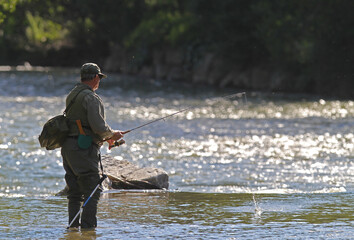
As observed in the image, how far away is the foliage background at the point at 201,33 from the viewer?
34875 millimetres

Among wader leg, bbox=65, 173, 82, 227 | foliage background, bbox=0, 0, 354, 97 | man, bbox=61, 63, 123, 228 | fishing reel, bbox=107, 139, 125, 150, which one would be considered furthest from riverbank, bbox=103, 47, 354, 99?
man, bbox=61, 63, 123, 228

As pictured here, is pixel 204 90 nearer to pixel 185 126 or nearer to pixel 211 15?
pixel 211 15

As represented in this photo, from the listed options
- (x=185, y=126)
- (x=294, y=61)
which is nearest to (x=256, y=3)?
(x=294, y=61)

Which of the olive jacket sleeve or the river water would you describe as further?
the river water

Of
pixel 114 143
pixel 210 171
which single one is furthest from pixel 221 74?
pixel 114 143

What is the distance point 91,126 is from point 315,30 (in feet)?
97.1

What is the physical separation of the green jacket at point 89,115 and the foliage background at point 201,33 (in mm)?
5979

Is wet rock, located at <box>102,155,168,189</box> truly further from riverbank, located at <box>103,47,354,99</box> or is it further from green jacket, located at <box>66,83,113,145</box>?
riverbank, located at <box>103,47,354,99</box>

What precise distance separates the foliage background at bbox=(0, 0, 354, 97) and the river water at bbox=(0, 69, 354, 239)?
10.5ft

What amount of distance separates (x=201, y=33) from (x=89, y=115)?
125ft

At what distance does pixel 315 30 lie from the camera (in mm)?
36281

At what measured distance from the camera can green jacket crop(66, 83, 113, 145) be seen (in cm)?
775

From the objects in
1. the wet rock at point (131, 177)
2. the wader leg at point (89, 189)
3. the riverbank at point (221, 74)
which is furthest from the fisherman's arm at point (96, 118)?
the riverbank at point (221, 74)

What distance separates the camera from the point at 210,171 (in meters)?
14.4
